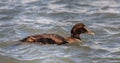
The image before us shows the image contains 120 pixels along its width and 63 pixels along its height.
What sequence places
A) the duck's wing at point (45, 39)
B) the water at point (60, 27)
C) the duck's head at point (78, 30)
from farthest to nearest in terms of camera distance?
the duck's head at point (78, 30), the duck's wing at point (45, 39), the water at point (60, 27)

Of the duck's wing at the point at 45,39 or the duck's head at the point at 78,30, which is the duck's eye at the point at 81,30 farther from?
the duck's wing at the point at 45,39

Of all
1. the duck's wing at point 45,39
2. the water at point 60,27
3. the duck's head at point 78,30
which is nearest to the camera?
the water at point 60,27

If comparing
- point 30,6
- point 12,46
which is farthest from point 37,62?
point 30,6

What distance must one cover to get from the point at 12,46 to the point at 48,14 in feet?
11.2

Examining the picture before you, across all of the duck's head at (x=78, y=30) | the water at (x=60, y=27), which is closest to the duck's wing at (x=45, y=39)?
the water at (x=60, y=27)

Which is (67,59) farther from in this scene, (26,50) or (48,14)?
(48,14)

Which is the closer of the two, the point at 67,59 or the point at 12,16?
the point at 67,59

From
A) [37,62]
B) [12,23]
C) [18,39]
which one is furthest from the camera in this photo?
[12,23]

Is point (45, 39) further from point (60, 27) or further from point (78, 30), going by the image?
point (60, 27)

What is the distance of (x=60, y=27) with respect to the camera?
1346 centimetres

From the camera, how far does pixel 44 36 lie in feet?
39.6

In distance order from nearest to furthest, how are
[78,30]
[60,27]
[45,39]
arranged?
[45,39] → [78,30] → [60,27]

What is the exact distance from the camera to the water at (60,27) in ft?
35.9

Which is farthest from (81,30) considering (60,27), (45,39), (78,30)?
(45,39)
